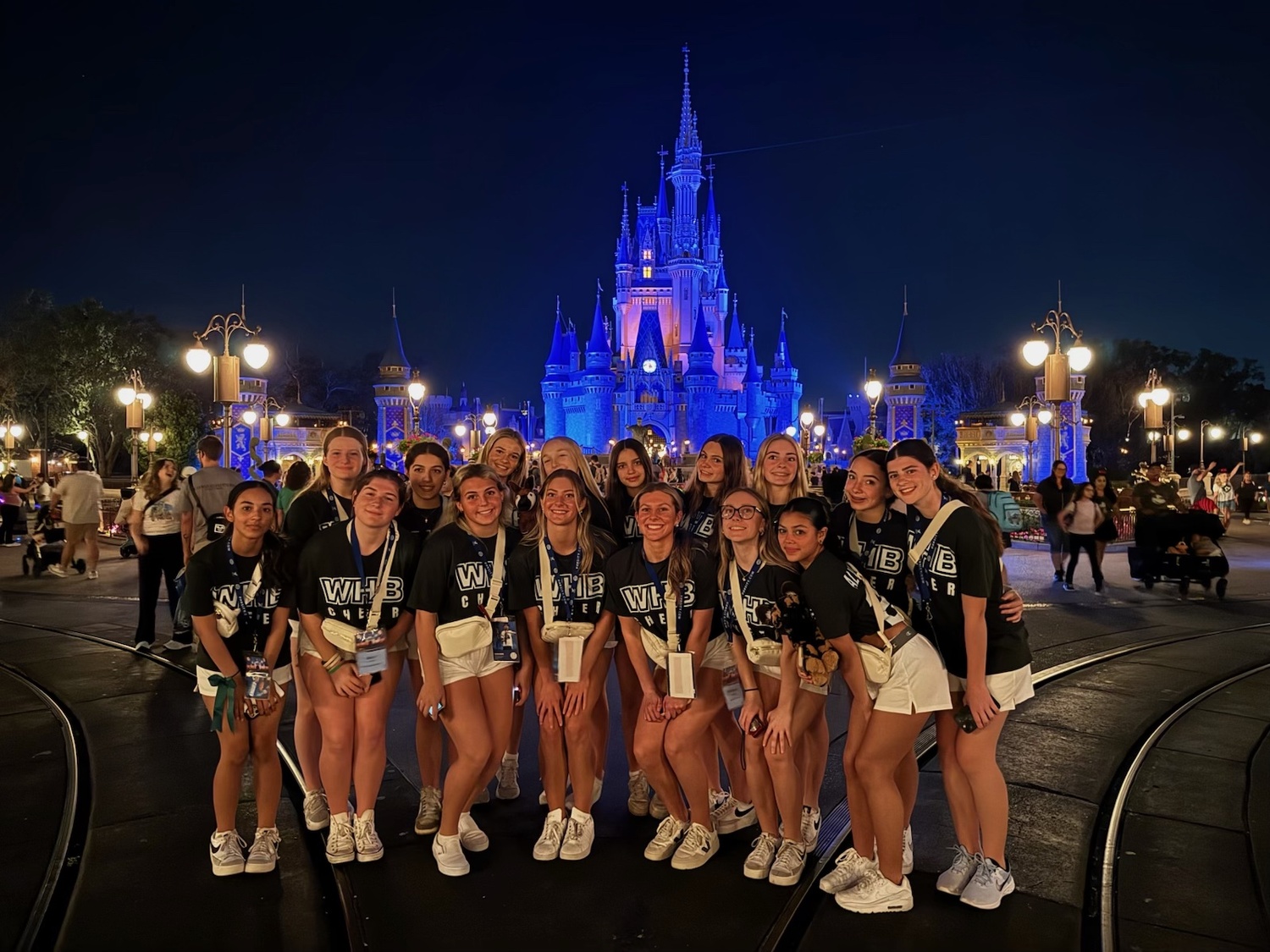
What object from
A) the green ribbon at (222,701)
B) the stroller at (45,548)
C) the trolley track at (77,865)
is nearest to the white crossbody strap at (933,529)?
the trolley track at (77,865)

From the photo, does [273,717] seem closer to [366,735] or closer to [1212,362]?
[366,735]

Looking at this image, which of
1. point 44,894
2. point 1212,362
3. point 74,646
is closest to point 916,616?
point 44,894

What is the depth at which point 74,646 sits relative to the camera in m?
7.86

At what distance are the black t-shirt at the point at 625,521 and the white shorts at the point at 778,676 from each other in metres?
1.07

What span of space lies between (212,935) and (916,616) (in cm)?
278

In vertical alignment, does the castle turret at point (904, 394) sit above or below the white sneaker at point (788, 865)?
above

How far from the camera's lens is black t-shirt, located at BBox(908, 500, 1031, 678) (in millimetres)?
3250

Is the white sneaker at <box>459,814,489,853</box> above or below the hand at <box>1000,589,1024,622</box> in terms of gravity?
below

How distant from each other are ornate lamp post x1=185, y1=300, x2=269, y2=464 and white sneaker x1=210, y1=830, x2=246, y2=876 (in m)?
8.33

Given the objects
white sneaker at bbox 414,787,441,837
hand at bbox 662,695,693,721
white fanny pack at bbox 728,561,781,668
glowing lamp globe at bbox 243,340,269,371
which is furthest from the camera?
glowing lamp globe at bbox 243,340,269,371

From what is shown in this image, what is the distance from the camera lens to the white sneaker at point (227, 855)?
357 cm

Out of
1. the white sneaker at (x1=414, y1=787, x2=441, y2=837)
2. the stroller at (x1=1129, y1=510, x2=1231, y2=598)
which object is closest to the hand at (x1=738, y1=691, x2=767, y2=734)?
the white sneaker at (x1=414, y1=787, x2=441, y2=837)

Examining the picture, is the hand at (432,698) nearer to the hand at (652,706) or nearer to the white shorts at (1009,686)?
the hand at (652,706)

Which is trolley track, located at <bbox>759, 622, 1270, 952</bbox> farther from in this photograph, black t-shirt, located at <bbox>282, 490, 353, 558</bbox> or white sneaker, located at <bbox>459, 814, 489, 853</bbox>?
black t-shirt, located at <bbox>282, 490, 353, 558</bbox>
